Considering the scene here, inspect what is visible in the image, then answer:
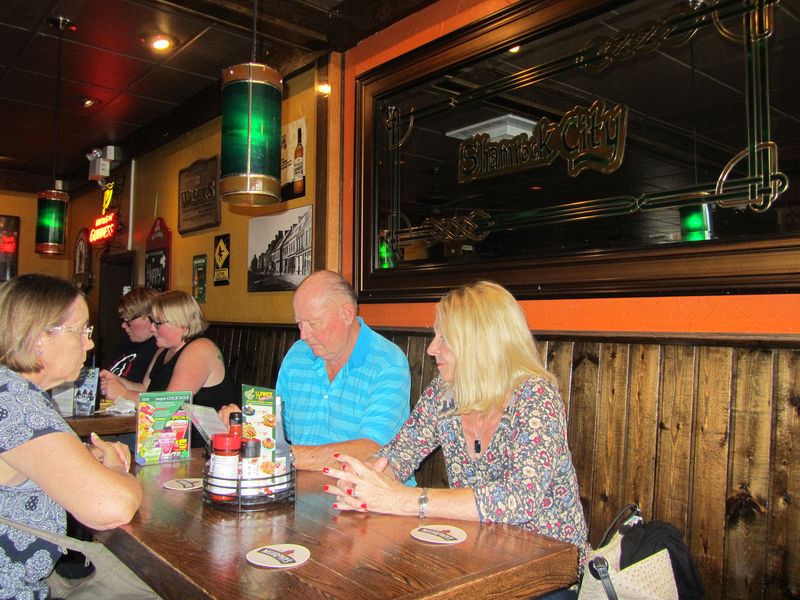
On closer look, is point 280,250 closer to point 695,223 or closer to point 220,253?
point 220,253

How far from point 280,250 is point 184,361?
148 centimetres

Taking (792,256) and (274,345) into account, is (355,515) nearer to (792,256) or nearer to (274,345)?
(792,256)

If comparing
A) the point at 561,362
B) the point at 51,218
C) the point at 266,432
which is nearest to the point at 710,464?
the point at 561,362

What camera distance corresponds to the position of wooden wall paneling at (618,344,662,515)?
7.65 ft

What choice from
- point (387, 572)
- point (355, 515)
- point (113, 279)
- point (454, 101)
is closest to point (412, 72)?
point (454, 101)

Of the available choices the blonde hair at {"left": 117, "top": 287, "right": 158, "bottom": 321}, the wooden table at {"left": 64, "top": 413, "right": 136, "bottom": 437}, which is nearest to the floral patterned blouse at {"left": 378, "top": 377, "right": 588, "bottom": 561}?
the wooden table at {"left": 64, "top": 413, "right": 136, "bottom": 437}

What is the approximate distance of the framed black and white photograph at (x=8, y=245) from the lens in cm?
909

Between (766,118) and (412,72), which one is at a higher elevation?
(412,72)

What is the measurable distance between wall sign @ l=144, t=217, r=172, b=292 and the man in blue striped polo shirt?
4.22 meters

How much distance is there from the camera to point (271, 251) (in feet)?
16.3

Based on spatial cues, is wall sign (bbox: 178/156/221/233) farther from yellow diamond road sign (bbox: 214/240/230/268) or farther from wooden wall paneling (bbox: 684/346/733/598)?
wooden wall paneling (bbox: 684/346/733/598)

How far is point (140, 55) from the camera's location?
198 inches

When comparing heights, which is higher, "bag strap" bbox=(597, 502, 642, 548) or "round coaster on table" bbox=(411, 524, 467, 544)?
"round coaster on table" bbox=(411, 524, 467, 544)

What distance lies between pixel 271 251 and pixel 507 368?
3301 mm
